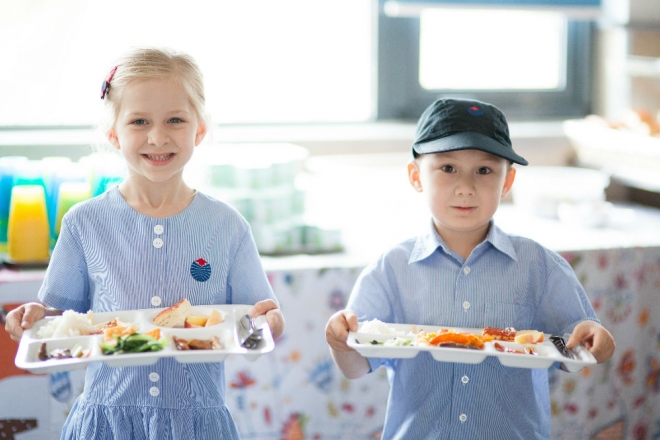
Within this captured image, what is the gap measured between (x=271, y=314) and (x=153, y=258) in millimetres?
226

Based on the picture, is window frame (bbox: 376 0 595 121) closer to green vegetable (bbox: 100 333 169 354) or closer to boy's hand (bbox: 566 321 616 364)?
boy's hand (bbox: 566 321 616 364)

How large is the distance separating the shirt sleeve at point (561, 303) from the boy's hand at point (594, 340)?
6 cm

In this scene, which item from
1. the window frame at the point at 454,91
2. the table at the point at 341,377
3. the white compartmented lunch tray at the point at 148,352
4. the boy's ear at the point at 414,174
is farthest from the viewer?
the window frame at the point at 454,91

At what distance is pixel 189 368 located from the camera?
1.31 m

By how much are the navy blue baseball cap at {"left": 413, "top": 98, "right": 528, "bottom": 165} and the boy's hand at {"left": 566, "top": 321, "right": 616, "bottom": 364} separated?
0.94 ft

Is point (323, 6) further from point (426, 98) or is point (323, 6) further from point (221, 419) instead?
point (221, 419)

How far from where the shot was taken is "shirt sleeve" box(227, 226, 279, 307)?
1356mm

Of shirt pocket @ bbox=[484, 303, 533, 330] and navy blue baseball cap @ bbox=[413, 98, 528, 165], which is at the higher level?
navy blue baseball cap @ bbox=[413, 98, 528, 165]

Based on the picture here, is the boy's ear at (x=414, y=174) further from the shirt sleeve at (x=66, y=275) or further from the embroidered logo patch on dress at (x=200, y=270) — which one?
the shirt sleeve at (x=66, y=275)

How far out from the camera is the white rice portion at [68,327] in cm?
120

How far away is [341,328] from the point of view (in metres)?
1.26

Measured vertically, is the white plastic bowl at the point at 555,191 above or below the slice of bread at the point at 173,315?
above

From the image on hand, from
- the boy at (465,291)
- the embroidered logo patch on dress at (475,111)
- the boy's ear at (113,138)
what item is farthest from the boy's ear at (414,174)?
the boy's ear at (113,138)

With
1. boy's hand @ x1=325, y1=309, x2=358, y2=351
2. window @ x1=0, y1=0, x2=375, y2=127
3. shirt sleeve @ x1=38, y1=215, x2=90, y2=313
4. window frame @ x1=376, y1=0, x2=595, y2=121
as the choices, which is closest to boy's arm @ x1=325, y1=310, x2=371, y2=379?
boy's hand @ x1=325, y1=309, x2=358, y2=351
